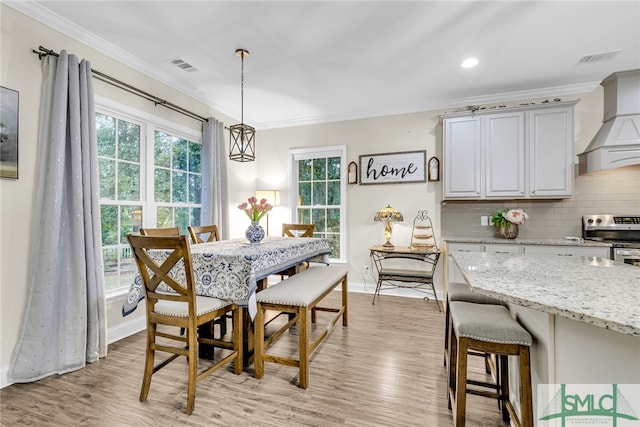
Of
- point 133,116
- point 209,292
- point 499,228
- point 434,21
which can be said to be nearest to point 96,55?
point 133,116

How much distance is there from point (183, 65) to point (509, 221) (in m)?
4.02

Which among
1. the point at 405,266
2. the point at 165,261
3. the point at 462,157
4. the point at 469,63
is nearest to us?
the point at 165,261

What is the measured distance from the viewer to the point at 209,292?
2.03 m

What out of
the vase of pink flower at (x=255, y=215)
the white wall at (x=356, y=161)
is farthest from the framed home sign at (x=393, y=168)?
the vase of pink flower at (x=255, y=215)

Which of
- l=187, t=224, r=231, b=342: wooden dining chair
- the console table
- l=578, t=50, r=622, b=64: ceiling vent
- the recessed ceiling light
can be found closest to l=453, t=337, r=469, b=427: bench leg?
l=187, t=224, r=231, b=342: wooden dining chair

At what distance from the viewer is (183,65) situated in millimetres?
3035

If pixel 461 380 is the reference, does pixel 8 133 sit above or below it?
above

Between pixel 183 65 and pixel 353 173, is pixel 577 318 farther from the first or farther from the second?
pixel 353 173

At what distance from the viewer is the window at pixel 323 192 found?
4571 mm

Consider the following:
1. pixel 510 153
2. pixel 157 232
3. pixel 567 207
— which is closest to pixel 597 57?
pixel 510 153

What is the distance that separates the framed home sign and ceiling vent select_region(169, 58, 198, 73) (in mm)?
2472

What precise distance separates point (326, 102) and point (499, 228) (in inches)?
111

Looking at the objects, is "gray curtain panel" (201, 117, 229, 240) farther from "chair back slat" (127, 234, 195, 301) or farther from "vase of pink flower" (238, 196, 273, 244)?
"chair back slat" (127, 234, 195, 301)

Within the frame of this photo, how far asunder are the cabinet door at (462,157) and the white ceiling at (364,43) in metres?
0.44
